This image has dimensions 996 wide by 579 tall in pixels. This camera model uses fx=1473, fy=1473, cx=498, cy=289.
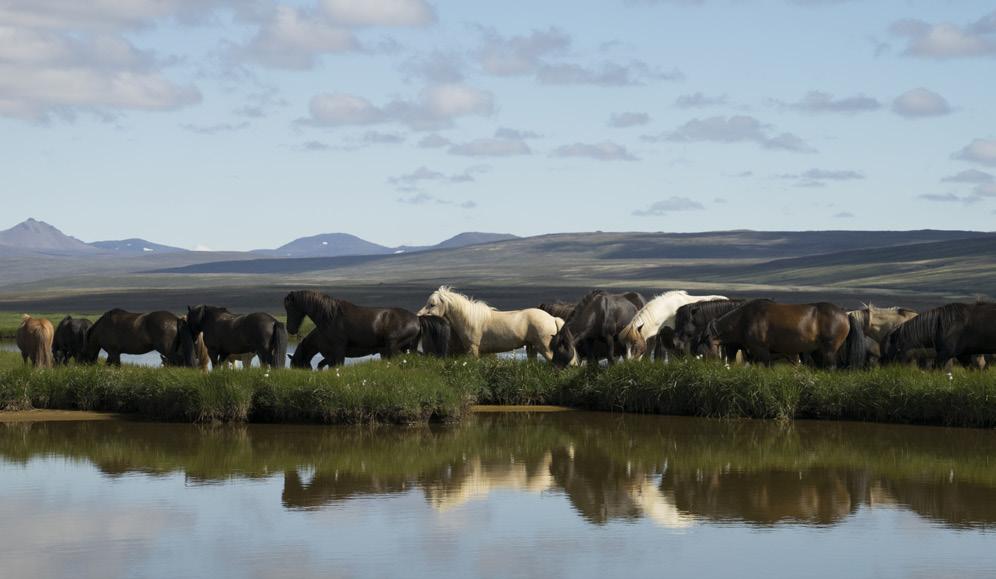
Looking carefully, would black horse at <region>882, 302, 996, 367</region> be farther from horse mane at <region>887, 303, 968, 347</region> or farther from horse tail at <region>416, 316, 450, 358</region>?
horse tail at <region>416, 316, 450, 358</region>

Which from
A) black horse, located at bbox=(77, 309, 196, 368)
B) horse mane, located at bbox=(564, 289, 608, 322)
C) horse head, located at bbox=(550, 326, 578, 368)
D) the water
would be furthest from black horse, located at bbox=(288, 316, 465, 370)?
the water

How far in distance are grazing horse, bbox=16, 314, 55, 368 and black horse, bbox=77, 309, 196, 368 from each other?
41.0 inches

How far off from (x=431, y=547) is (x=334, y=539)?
2.85 feet

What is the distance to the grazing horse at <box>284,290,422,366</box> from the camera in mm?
23812

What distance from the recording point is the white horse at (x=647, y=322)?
24344 millimetres

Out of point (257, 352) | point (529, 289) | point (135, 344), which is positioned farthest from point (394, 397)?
point (529, 289)

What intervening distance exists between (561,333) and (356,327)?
10.9ft

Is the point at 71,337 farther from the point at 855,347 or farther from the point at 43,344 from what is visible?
the point at 855,347

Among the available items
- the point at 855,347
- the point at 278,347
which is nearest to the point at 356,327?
the point at 278,347

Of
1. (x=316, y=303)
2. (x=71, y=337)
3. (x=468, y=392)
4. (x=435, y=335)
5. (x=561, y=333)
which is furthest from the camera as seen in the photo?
(x=71, y=337)

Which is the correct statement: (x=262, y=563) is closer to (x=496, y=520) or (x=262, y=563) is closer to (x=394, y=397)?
(x=496, y=520)

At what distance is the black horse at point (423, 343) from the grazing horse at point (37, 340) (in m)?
4.67

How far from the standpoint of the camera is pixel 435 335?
24.8m

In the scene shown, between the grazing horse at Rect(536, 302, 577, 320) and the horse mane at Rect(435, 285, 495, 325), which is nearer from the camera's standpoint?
the horse mane at Rect(435, 285, 495, 325)
